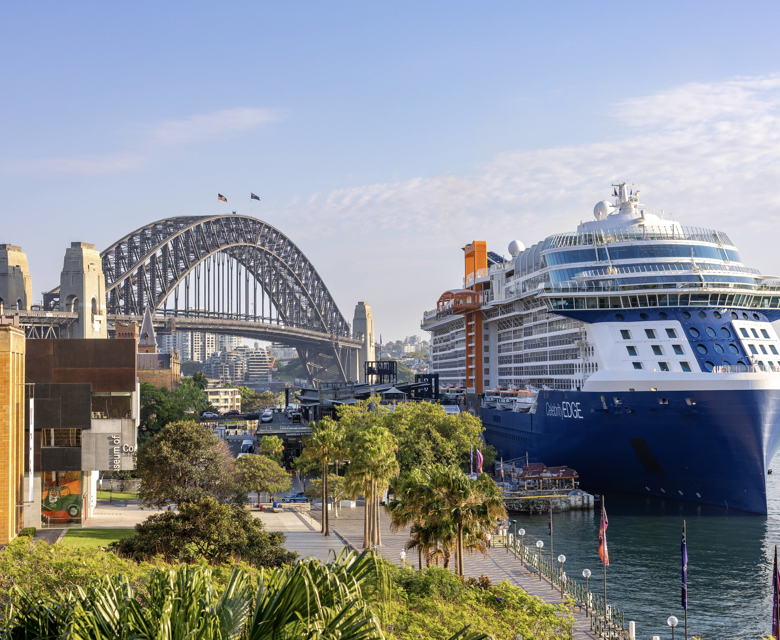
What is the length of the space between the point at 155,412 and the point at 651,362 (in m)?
62.6

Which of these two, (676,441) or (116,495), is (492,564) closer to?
(676,441)

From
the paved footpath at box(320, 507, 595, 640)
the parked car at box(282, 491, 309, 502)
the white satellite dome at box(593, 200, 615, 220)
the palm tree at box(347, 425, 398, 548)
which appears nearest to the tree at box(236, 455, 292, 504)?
the parked car at box(282, 491, 309, 502)

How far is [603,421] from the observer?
56969 millimetres

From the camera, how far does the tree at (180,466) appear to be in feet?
163

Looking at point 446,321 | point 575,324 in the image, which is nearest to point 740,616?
point 575,324

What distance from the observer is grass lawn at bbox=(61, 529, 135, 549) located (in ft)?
130

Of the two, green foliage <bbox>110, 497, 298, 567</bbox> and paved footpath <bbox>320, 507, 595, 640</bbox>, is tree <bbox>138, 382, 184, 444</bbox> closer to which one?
paved footpath <bbox>320, 507, 595, 640</bbox>

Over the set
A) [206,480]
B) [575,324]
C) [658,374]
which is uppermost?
[575,324]

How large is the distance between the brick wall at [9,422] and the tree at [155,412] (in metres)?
52.7

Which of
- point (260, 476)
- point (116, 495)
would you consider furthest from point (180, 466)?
point (116, 495)

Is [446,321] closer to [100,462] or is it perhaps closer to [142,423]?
[142,423]

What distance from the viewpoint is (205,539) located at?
32844 millimetres

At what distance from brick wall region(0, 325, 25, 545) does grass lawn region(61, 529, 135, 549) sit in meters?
2.90

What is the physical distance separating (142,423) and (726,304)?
70.6 meters
